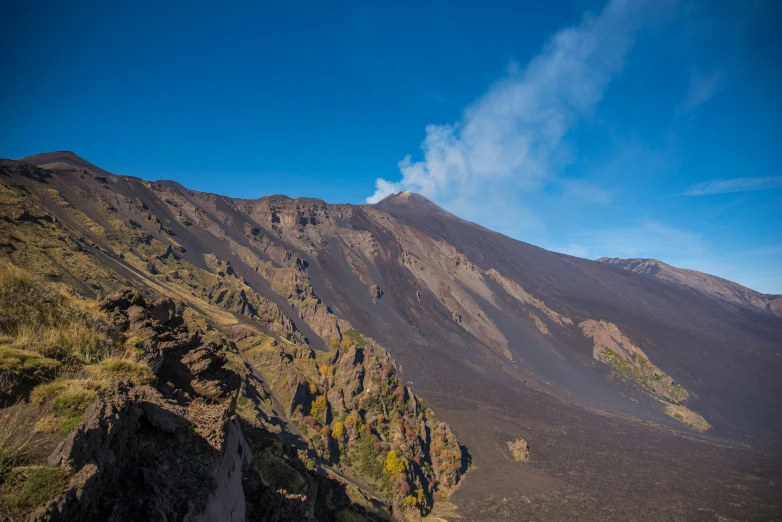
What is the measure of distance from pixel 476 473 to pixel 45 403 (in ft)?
134

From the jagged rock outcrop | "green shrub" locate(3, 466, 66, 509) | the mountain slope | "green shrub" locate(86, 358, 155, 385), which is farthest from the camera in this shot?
the mountain slope

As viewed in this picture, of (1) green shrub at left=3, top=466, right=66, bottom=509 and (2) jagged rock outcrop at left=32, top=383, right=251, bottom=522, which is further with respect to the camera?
(2) jagged rock outcrop at left=32, top=383, right=251, bottom=522

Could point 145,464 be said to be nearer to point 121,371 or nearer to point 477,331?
point 121,371

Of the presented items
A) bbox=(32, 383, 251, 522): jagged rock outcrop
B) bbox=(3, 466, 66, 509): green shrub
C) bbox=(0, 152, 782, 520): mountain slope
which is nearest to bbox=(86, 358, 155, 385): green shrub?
bbox=(32, 383, 251, 522): jagged rock outcrop

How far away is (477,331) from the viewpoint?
90812 millimetres

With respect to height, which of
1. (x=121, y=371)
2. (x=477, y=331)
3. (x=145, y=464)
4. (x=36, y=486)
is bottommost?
(x=477, y=331)

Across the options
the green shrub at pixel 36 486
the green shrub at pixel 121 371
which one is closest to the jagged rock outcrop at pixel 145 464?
the green shrub at pixel 36 486

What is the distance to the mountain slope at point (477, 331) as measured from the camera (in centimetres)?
3694

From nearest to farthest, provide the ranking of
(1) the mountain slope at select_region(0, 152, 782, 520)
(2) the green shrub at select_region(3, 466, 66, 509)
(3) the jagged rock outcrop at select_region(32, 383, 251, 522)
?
1. (2) the green shrub at select_region(3, 466, 66, 509)
2. (3) the jagged rock outcrop at select_region(32, 383, 251, 522)
3. (1) the mountain slope at select_region(0, 152, 782, 520)

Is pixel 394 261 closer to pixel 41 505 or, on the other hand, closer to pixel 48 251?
pixel 48 251

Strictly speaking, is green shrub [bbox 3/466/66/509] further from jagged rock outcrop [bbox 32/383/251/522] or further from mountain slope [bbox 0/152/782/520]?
mountain slope [bbox 0/152/782/520]

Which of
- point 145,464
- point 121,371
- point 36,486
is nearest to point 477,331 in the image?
point 121,371

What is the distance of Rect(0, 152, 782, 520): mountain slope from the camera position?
36.9m

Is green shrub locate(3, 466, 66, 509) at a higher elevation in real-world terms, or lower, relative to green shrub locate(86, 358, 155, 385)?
lower
